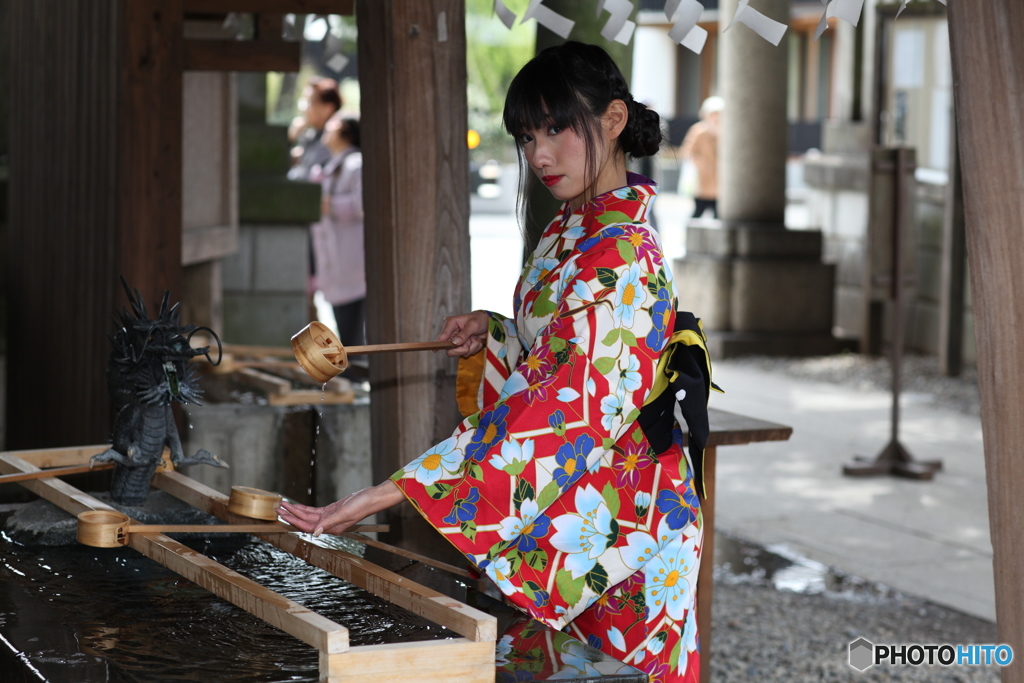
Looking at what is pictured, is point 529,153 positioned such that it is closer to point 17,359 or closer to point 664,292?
point 664,292

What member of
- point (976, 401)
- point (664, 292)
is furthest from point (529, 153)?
point (976, 401)

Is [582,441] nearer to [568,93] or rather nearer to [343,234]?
[568,93]

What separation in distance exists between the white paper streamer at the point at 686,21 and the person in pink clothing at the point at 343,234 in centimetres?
434

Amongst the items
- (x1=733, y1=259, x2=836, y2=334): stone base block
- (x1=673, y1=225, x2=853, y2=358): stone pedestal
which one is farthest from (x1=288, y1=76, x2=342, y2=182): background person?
(x1=733, y1=259, x2=836, y2=334): stone base block

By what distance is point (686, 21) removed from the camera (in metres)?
2.77

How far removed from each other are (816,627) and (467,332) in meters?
2.40

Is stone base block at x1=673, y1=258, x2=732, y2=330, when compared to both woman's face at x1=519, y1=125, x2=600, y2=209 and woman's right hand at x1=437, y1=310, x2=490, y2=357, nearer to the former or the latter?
woman's right hand at x1=437, y1=310, x2=490, y2=357

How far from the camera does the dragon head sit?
2312 mm

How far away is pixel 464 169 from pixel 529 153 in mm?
785

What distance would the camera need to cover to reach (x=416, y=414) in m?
3.03

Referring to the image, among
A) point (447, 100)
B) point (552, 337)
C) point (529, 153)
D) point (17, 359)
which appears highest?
point (447, 100)

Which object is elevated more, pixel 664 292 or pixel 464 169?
Answer: pixel 464 169

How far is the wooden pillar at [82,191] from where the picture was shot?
400 cm

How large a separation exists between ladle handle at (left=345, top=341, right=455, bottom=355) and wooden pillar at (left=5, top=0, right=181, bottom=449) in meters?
1.70
